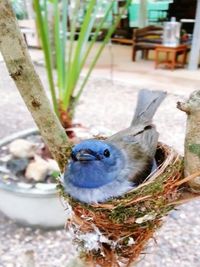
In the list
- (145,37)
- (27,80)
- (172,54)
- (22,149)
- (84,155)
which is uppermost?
(27,80)

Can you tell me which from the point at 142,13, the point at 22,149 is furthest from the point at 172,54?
the point at 22,149

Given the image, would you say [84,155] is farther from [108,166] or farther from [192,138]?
[192,138]

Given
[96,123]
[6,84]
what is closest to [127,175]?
[96,123]

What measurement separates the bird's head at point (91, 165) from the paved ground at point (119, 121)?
0.25 meters

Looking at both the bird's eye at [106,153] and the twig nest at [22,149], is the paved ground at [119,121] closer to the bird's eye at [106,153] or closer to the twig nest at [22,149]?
the bird's eye at [106,153]

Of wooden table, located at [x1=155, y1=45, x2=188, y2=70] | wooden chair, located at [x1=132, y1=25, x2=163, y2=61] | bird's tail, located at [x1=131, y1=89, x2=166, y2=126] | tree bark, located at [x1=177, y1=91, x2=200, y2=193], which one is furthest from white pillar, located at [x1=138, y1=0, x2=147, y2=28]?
tree bark, located at [x1=177, y1=91, x2=200, y2=193]

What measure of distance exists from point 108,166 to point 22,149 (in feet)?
5.36

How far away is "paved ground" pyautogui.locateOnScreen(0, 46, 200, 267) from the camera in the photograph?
2.30 m

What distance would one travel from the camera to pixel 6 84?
6.07 m

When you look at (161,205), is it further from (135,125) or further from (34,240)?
(34,240)

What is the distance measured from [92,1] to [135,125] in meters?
0.43

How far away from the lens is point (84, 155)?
36.3 inches

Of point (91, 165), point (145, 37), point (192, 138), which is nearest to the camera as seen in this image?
point (192, 138)

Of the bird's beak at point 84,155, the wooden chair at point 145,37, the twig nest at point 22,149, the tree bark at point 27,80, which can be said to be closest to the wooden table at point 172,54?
the wooden chair at point 145,37
